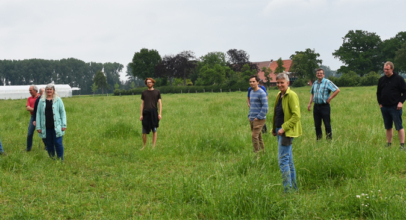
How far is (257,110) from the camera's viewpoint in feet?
23.5

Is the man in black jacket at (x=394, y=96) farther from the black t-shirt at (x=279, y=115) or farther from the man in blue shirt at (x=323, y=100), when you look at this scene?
the black t-shirt at (x=279, y=115)

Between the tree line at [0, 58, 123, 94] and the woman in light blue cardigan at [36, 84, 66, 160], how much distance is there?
111639 mm

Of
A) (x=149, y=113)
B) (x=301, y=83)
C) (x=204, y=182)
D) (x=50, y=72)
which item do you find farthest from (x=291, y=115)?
(x=50, y=72)

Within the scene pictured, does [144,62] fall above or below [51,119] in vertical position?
above

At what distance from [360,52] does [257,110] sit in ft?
255

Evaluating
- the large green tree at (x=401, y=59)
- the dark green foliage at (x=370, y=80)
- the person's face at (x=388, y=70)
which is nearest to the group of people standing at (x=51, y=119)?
the person's face at (x=388, y=70)

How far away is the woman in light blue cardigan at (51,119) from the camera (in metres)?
6.65

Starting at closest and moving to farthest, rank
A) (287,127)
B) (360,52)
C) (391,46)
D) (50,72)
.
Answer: (287,127)
(391,46)
(360,52)
(50,72)

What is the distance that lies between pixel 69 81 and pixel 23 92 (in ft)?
216

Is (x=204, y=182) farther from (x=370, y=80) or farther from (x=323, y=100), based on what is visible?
(x=370, y=80)

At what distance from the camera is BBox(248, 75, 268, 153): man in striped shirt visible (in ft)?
22.7

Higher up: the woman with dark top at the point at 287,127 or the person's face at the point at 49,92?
the person's face at the point at 49,92

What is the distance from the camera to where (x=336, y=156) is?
17.1 ft

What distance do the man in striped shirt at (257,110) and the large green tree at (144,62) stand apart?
→ 8139 centimetres
